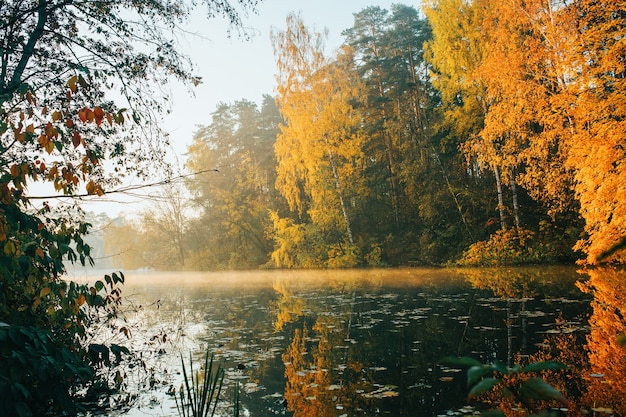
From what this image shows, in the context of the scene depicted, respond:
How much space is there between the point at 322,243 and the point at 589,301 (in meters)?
18.6

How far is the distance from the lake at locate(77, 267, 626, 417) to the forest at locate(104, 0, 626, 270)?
9.93ft

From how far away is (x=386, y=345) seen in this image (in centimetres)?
672

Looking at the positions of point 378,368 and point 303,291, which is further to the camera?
point 303,291

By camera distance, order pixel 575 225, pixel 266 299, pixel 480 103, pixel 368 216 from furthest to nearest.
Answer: pixel 368 216
pixel 480 103
pixel 575 225
pixel 266 299

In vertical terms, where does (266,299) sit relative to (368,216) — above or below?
below

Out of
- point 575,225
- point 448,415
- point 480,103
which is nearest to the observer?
point 448,415

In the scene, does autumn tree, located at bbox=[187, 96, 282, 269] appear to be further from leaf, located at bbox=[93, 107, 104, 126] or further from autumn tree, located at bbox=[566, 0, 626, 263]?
leaf, located at bbox=[93, 107, 104, 126]

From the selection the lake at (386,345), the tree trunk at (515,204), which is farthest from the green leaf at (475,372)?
the tree trunk at (515,204)

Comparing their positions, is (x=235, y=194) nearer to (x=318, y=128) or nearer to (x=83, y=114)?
(x=318, y=128)

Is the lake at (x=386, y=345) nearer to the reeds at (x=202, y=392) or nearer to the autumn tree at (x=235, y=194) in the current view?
the reeds at (x=202, y=392)

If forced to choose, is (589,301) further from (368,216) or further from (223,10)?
(368,216)

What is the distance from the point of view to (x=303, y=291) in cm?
1474

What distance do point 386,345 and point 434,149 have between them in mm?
18411

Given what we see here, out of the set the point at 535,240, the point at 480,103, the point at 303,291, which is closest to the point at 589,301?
the point at 303,291
